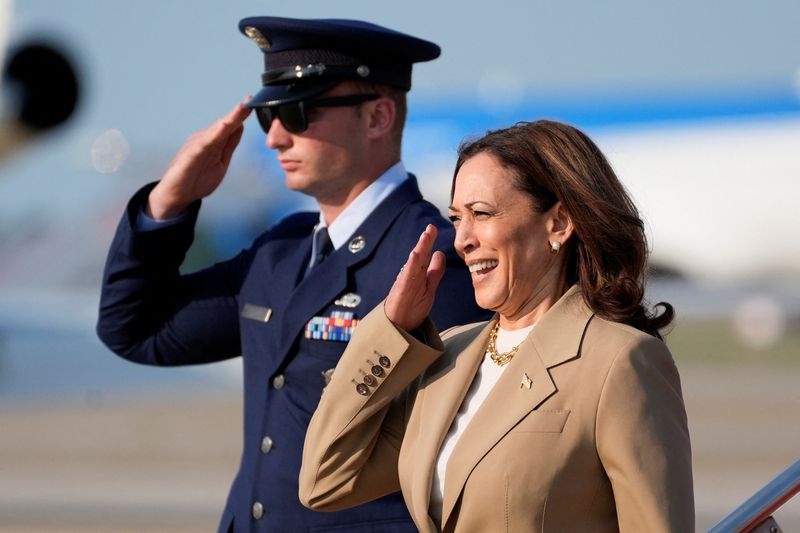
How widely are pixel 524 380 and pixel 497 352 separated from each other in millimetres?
163

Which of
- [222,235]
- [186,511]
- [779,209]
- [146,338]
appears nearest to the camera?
[146,338]

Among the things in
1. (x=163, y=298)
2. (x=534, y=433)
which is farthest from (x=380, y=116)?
(x=534, y=433)

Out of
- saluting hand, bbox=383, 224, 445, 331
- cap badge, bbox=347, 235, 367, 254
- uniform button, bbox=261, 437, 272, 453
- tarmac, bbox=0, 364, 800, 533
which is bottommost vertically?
tarmac, bbox=0, 364, 800, 533

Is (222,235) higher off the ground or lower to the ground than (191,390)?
lower

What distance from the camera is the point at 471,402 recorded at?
2398 mm

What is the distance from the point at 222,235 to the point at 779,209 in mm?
13794

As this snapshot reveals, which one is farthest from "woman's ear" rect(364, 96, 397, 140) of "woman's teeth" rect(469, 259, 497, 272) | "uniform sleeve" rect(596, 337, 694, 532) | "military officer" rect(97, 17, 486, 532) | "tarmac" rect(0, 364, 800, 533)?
"tarmac" rect(0, 364, 800, 533)

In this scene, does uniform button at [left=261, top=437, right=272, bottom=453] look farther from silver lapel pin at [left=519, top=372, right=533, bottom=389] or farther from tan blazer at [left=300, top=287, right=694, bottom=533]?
silver lapel pin at [left=519, top=372, right=533, bottom=389]

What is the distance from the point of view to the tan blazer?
213 centimetres

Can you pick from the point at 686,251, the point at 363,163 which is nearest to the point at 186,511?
the point at 363,163

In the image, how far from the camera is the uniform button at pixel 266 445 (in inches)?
125

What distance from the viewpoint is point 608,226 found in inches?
91.4

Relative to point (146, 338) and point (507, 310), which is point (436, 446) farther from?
point (146, 338)

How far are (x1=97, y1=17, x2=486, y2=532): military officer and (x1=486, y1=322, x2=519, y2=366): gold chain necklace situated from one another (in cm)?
54
